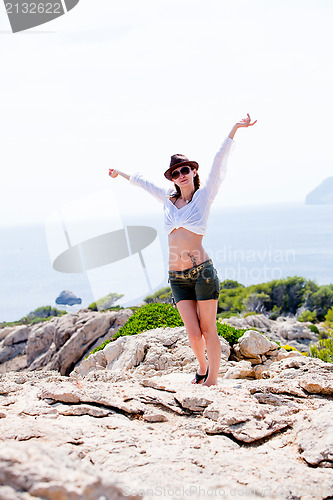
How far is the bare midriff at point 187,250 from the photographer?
15.1 ft

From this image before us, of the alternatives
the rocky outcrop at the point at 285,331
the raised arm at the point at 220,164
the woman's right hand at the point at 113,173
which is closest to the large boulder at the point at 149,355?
the woman's right hand at the point at 113,173

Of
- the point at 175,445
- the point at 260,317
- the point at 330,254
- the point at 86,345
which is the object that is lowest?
the point at 330,254

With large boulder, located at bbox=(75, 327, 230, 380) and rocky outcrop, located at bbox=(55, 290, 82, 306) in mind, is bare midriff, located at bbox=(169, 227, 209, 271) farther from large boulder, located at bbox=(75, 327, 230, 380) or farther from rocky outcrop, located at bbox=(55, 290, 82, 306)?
rocky outcrop, located at bbox=(55, 290, 82, 306)

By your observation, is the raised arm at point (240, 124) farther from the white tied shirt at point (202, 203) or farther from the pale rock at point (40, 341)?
the pale rock at point (40, 341)

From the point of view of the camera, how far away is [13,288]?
53406mm

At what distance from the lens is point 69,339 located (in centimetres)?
1431

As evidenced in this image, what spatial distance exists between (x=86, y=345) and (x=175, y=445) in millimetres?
11181

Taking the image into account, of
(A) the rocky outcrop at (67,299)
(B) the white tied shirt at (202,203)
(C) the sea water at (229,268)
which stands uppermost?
(B) the white tied shirt at (202,203)

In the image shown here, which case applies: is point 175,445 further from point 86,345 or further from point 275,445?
point 86,345

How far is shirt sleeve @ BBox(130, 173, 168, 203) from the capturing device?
16.5 ft

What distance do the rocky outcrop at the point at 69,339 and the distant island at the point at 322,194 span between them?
420ft

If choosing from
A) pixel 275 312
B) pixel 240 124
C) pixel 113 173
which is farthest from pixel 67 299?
pixel 240 124

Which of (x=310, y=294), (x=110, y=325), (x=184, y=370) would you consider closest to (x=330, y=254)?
(x=310, y=294)

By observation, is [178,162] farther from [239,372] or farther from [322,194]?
[322,194]
